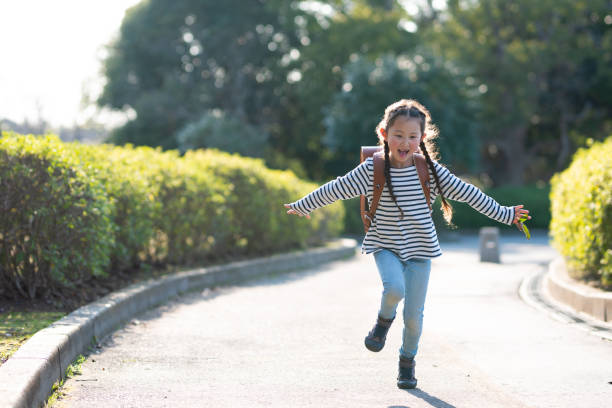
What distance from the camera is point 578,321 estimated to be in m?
7.65

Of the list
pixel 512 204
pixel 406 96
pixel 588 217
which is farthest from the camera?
pixel 406 96

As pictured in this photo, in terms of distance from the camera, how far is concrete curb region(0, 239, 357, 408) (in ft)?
14.2

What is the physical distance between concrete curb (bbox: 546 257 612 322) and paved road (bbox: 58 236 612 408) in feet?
1.27

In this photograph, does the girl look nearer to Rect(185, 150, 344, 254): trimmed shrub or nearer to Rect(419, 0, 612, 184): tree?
Rect(185, 150, 344, 254): trimmed shrub

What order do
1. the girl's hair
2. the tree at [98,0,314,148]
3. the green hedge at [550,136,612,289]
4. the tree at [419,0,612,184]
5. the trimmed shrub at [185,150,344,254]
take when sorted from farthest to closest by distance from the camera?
the tree at [98,0,314,148]
the tree at [419,0,612,184]
the trimmed shrub at [185,150,344,254]
the green hedge at [550,136,612,289]
the girl's hair

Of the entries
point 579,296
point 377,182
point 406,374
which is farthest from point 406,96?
point 406,374

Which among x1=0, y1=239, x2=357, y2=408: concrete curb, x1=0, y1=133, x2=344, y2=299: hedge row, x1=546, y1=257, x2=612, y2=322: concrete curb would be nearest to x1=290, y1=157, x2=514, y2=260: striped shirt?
x1=0, y1=239, x2=357, y2=408: concrete curb

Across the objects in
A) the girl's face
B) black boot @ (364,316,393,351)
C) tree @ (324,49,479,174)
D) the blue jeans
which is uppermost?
tree @ (324,49,479,174)

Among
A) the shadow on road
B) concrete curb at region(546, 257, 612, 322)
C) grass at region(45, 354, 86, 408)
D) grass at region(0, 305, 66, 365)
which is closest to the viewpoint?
the shadow on road

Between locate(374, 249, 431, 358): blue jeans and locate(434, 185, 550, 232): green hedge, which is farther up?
locate(434, 185, 550, 232): green hedge

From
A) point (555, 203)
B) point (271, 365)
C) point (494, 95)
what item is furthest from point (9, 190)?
point (494, 95)

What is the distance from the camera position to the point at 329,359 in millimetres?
6008

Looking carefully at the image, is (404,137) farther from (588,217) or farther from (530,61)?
(530,61)

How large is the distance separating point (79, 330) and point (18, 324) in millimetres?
645
